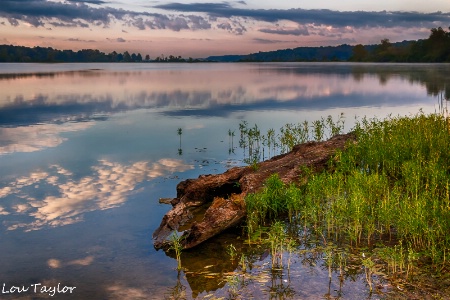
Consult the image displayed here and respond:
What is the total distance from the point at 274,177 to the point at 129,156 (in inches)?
418

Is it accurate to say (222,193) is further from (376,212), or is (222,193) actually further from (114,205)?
(376,212)

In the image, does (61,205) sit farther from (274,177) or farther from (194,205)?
(274,177)

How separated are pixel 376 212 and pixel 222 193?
5.35 m

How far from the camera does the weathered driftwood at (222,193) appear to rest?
1201cm

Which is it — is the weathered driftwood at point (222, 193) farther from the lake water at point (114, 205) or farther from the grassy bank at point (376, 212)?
the grassy bank at point (376, 212)

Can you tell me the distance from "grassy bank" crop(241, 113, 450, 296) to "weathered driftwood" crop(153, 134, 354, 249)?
0.52 meters

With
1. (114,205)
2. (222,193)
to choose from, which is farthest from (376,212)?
(114,205)

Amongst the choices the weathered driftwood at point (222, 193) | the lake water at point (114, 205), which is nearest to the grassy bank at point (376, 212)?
the weathered driftwood at point (222, 193)

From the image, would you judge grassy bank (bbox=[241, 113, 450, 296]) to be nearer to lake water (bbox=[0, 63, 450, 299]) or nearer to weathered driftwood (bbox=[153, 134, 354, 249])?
weathered driftwood (bbox=[153, 134, 354, 249])

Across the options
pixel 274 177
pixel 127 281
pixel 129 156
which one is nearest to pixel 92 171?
pixel 129 156

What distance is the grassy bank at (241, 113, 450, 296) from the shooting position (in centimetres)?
985

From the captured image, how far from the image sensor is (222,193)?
15805 mm

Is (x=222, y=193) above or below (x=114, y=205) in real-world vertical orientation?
above

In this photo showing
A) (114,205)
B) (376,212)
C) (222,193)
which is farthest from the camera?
(222,193)
